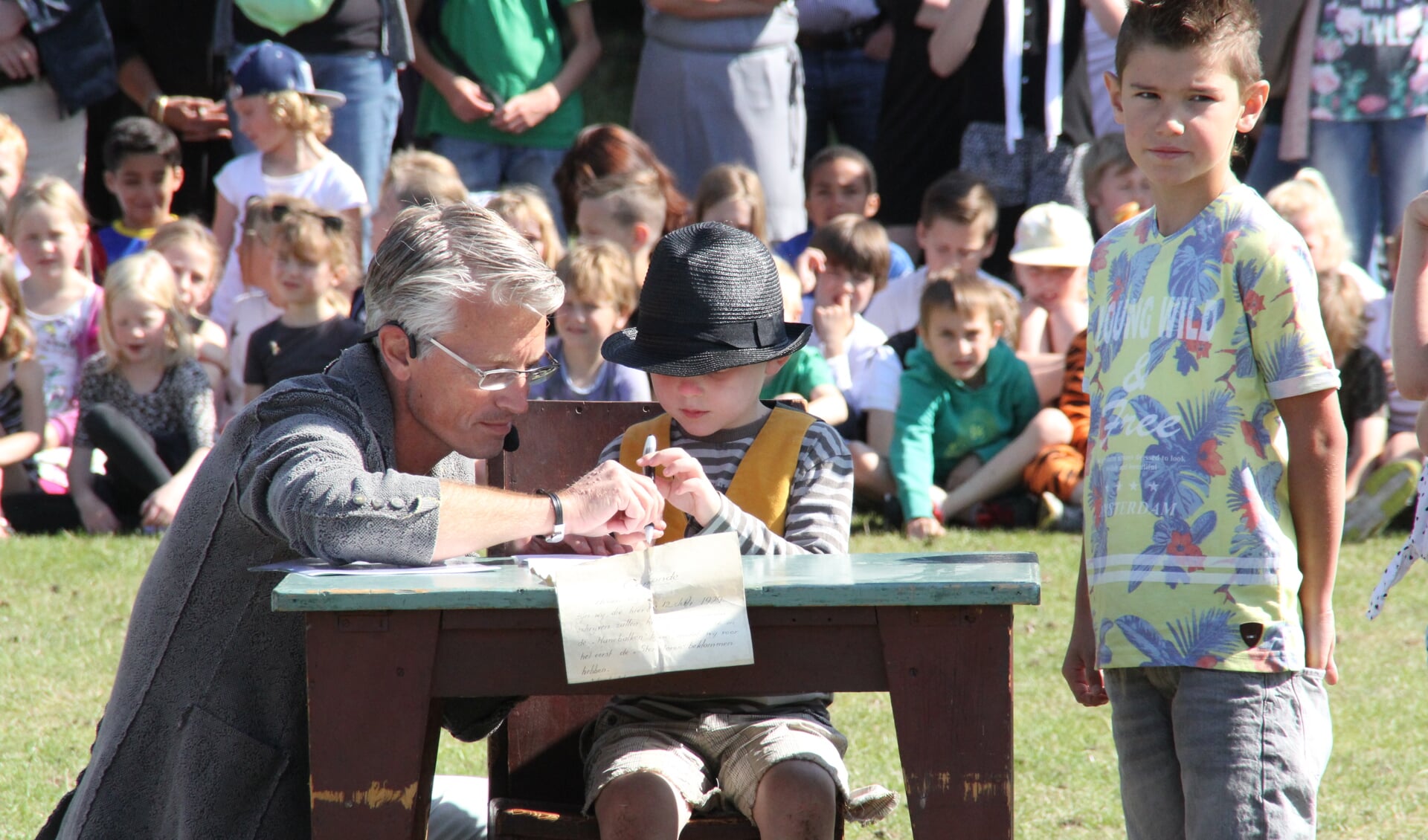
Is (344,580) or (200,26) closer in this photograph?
(344,580)

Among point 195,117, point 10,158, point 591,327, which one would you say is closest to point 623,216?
point 591,327

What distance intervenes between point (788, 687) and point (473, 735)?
758 mm

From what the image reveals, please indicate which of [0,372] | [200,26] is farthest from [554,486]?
[200,26]

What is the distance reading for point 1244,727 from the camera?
2363 mm

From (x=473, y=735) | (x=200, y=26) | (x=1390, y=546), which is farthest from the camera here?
(x=200, y=26)

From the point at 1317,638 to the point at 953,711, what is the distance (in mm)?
717

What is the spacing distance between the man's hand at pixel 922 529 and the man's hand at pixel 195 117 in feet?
13.9

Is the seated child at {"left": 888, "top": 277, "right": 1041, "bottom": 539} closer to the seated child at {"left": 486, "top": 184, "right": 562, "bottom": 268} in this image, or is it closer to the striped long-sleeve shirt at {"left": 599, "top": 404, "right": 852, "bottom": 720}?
the seated child at {"left": 486, "top": 184, "right": 562, "bottom": 268}

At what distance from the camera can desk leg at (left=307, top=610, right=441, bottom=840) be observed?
2.00m

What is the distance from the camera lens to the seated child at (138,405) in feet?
20.1

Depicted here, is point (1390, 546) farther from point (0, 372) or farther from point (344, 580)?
point (0, 372)

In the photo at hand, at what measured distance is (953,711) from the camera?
2031 millimetres

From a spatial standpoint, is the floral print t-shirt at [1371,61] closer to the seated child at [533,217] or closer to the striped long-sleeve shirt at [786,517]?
the seated child at [533,217]

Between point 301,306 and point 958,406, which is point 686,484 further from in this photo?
point 301,306
